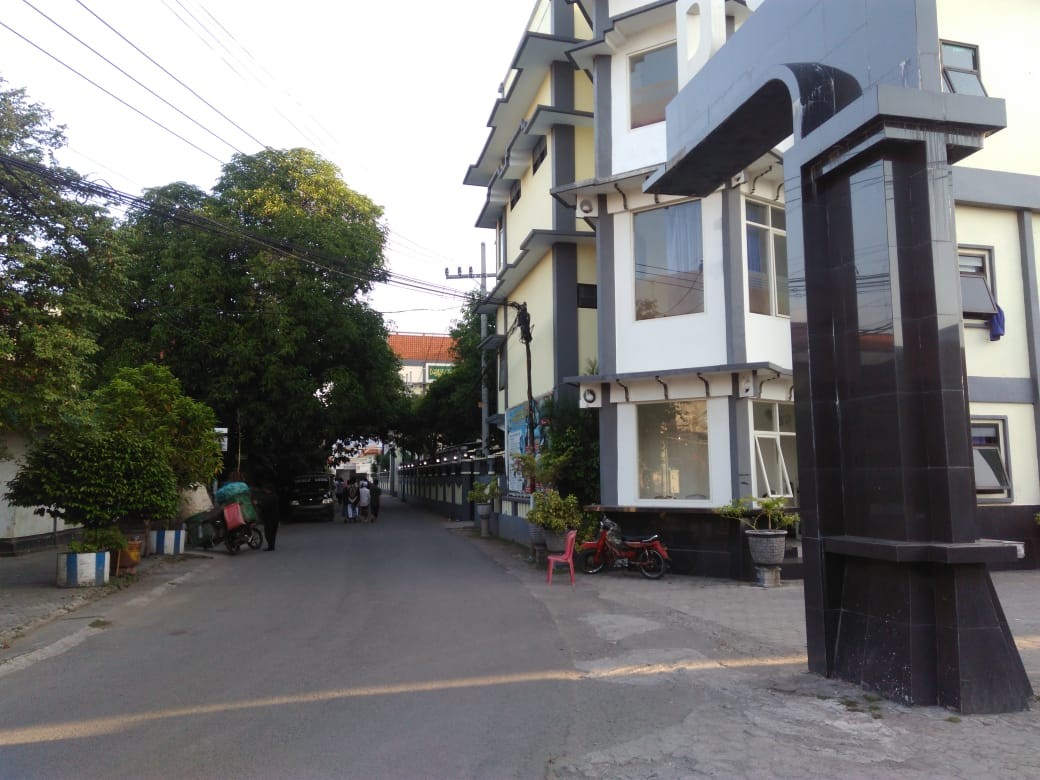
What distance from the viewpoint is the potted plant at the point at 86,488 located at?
41.2 feet

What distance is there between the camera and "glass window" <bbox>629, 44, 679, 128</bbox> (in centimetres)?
1513

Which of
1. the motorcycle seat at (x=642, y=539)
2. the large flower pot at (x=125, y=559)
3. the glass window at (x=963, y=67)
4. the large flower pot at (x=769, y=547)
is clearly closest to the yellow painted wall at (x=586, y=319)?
the motorcycle seat at (x=642, y=539)

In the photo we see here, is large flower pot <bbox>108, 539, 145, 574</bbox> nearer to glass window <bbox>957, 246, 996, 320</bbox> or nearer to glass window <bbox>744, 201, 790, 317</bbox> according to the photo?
glass window <bbox>744, 201, 790, 317</bbox>

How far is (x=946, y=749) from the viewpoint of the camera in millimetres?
5012

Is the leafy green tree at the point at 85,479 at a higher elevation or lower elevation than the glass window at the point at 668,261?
lower

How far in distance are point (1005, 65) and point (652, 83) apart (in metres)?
6.50

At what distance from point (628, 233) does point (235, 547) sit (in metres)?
11.7

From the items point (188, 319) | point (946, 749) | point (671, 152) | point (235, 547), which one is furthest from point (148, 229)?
point (946, 749)

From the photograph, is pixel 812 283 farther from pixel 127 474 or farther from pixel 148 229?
pixel 148 229

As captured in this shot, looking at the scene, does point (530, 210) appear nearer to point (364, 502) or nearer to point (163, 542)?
point (163, 542)

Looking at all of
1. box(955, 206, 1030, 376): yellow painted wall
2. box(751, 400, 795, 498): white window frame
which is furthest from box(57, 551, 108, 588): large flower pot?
box(955, 206, 1030, 376): yellow painted wall

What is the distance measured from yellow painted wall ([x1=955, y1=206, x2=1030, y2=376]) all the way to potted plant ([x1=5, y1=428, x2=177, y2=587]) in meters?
14.9

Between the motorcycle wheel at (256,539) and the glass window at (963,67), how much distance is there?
17.7 m

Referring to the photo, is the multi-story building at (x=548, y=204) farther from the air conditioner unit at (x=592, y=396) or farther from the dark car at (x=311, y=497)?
the dark car at (x=311, y=497)
